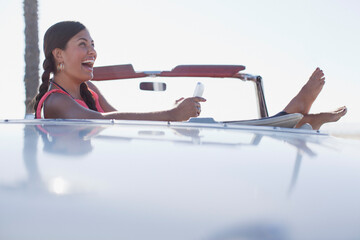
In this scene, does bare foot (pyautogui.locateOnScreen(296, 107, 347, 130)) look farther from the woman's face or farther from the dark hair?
the dark hair

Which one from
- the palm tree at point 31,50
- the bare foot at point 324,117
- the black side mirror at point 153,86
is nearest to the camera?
the black side mirror at point 153,86

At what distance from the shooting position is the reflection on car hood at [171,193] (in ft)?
1.32

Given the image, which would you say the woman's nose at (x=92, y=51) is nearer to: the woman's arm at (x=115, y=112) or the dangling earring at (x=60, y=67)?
the dangling earring at (x=60, y=67)

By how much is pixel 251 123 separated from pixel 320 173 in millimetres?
829

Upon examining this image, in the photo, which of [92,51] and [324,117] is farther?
[324,117]

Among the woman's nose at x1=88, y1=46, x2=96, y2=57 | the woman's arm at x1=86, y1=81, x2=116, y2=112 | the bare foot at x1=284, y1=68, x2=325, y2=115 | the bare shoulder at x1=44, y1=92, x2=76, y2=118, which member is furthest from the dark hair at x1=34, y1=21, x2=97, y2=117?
the bare foot at x1=284, y1=68, x2=325, y2=115

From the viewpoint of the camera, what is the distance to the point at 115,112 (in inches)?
66.0

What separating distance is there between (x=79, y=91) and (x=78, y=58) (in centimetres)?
27

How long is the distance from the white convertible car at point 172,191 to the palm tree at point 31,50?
454cm

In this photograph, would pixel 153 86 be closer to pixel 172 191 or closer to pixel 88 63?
pixel 88 63

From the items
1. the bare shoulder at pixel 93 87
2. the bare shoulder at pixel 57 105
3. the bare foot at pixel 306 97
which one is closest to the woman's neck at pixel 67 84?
the bare shoulder at pixel 57 105

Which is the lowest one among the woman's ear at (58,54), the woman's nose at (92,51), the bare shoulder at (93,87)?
the bare shoulder at (93,87)

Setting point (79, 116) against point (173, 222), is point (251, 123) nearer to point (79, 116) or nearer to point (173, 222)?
point (79, 116)

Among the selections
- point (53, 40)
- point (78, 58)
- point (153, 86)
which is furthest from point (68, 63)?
point (153, 86)
